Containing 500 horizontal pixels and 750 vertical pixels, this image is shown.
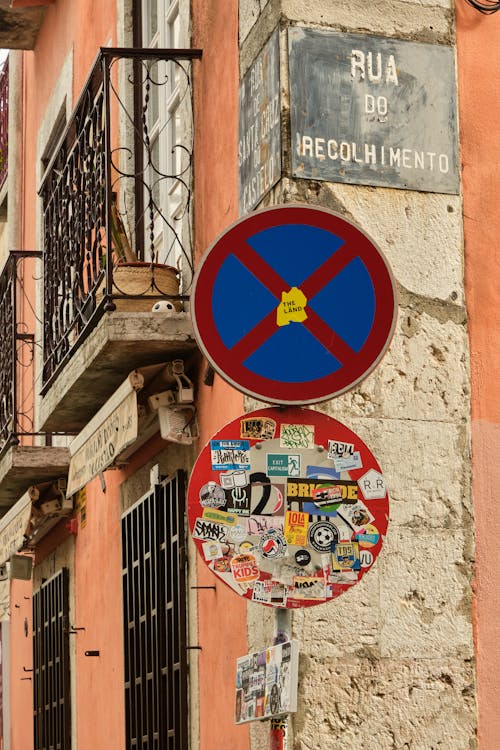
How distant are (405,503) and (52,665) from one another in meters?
6.15

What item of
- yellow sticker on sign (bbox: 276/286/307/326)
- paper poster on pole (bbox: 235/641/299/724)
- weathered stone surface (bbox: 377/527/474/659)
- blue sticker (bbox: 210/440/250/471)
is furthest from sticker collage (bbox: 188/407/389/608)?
weathered stone surface (bbox: 377/527/474/659)

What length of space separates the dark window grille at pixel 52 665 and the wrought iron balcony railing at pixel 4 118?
4.63 m

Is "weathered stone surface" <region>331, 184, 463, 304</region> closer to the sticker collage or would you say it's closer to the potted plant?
the potted plant

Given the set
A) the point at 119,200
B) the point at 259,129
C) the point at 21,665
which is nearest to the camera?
the point at 259,129

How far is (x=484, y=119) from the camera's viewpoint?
7.36m

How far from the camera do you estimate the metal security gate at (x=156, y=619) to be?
8250 millimetres

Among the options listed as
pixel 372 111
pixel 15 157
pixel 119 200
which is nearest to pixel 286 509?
pixel 372 111

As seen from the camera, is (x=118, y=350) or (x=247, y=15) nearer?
(x=247, y=15)

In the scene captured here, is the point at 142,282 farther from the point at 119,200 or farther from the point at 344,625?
the point at 344,625

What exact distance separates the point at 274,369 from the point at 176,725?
12.0 ft

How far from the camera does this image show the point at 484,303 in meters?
7.15

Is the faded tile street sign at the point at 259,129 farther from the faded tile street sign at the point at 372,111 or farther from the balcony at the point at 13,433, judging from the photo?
the balcony at the point at 13,433

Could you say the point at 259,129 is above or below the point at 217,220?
above

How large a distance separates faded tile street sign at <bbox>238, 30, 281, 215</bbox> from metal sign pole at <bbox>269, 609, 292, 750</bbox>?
249cm
